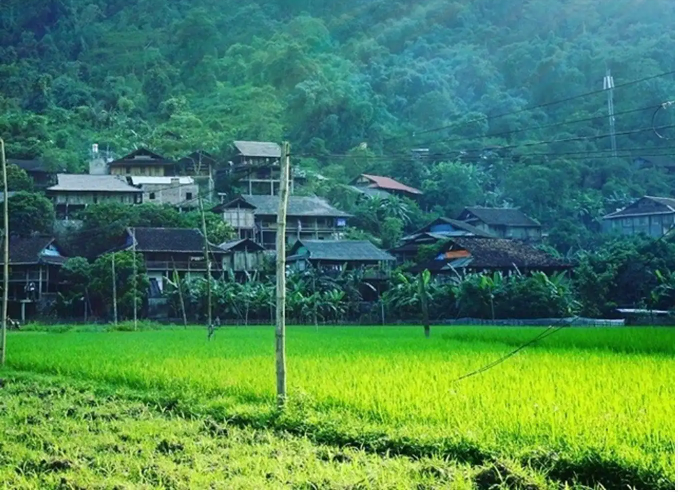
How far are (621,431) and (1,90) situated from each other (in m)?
5.04

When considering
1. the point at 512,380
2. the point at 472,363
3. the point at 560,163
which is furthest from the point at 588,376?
the point at 560,163

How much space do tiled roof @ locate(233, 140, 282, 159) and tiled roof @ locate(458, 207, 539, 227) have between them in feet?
5.20

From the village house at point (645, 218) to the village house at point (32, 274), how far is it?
4.07 meters

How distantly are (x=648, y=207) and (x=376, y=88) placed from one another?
7.23ft

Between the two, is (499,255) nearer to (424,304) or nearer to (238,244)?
(424,304)

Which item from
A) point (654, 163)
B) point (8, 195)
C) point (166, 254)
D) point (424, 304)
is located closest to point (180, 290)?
point (166, 254)

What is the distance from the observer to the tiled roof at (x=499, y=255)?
269 inches

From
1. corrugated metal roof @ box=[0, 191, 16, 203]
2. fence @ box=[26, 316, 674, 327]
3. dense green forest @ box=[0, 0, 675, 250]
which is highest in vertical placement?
dense green forest @ box=[0, 0, 675, 250]

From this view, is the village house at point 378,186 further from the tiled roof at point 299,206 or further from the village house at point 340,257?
the village house at point 340,257

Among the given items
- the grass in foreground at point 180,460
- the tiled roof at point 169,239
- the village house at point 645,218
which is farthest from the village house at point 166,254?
the village house at point 645,218

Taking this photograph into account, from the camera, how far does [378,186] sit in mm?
6801

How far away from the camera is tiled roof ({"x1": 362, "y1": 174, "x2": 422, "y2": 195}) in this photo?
22.3 ft

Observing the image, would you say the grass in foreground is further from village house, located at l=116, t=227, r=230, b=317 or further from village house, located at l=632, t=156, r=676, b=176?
village house, located at l=632, t=156, r=676, b=176

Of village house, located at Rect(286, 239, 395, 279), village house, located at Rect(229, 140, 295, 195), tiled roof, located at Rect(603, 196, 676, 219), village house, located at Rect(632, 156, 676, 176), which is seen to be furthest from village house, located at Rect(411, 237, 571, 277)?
village house, located at Rect(229, 140, 295, 195)
